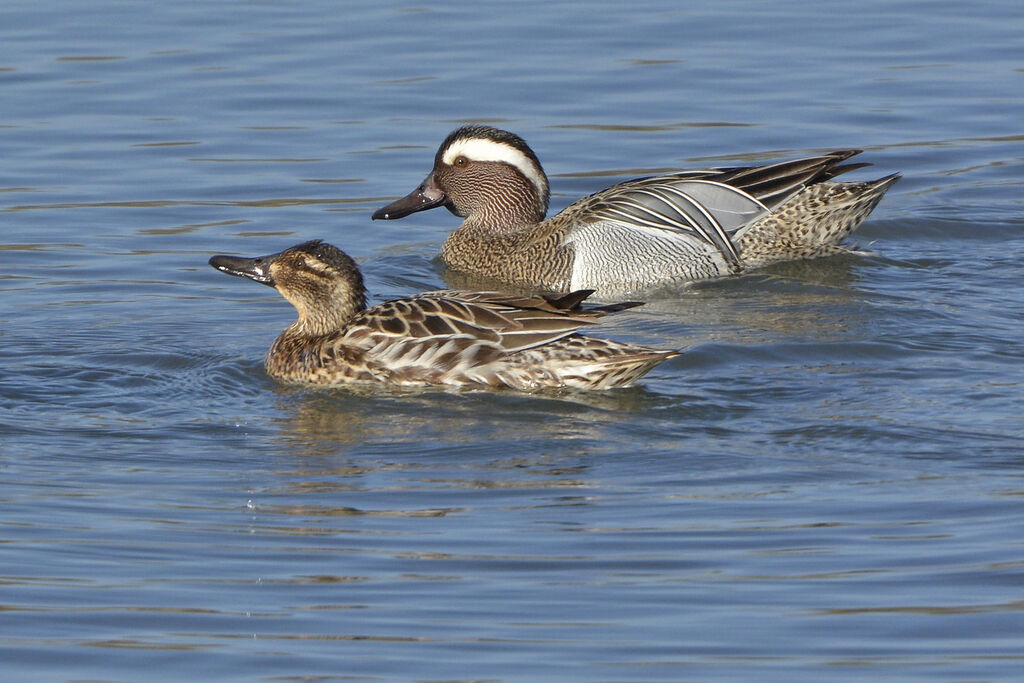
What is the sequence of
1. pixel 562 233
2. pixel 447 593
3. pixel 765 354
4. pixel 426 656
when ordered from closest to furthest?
pixel 426 656 < pixel 447 593 < pixel 765 354 < pixel 562 233

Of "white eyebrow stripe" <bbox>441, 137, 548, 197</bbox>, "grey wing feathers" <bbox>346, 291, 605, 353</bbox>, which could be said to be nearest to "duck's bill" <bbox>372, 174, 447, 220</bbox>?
"white eyebrow stripe" <bbox>441, 137, 548, 197</bbox>

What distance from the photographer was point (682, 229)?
40.6 ft

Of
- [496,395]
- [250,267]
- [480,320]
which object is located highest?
[250,267]

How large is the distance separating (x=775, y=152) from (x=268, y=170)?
3709mm

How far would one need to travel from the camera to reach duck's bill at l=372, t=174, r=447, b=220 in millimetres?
13000

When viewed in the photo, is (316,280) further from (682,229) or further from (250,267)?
(682,229)

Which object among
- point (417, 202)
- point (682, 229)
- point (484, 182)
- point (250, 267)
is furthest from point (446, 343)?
point (484, 182)

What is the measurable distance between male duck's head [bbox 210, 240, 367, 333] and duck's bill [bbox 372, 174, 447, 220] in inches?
112

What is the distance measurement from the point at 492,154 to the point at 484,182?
0.27 metres

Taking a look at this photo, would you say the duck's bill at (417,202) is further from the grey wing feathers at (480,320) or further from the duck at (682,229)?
the grey wing feathers at (480,320)

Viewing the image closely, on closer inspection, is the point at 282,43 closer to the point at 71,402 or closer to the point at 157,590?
the point at 71,402

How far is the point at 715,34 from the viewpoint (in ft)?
56.0

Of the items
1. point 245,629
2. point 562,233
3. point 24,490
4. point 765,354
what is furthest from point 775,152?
point 245,629

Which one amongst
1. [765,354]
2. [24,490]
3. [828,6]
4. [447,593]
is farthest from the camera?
[828,6]
